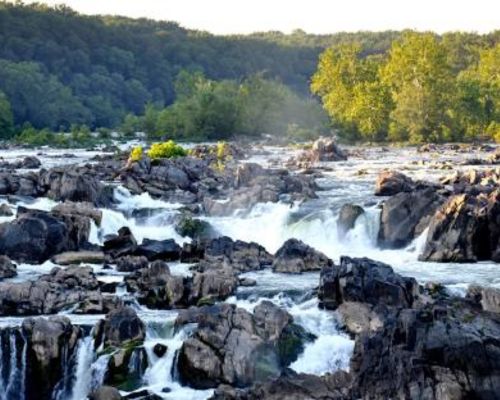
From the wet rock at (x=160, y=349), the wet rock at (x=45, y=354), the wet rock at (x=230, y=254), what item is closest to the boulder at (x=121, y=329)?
the wet rock at (x=160, y=349)

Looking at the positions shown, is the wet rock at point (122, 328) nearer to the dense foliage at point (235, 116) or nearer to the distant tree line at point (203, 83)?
the distant tree line at point (203, 83)

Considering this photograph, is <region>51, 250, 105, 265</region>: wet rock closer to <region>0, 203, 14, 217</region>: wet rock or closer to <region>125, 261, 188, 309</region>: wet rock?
<region>125, 261, 188, 309</region>: wet rock

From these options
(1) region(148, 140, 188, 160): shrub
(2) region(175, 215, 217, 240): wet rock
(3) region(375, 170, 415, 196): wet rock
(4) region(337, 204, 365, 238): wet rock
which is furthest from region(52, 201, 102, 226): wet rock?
(1) region(148, 140, 188, 160): shrub

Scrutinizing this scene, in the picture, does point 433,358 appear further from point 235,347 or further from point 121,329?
point 121,329

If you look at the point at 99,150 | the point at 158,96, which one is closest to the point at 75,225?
the point at 99,150

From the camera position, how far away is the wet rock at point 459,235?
98.6 ft

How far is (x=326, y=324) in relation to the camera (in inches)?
893

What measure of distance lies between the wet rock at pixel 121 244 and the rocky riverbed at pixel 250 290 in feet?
0.26

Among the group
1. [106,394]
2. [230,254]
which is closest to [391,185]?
[230,254]

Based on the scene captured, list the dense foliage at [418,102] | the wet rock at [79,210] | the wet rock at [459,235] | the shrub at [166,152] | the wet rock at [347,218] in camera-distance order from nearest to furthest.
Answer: the wet rock at [459,235] < the wet rock at [79,210] < the wet rock at [347,218] < the shrub at [166,152] < the dense foliage at [418,102]

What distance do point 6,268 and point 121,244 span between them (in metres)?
5.01

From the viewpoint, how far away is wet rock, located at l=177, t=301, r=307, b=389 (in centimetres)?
2019

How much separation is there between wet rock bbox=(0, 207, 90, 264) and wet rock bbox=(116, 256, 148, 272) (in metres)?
2.81

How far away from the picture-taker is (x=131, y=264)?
94.4 ft
